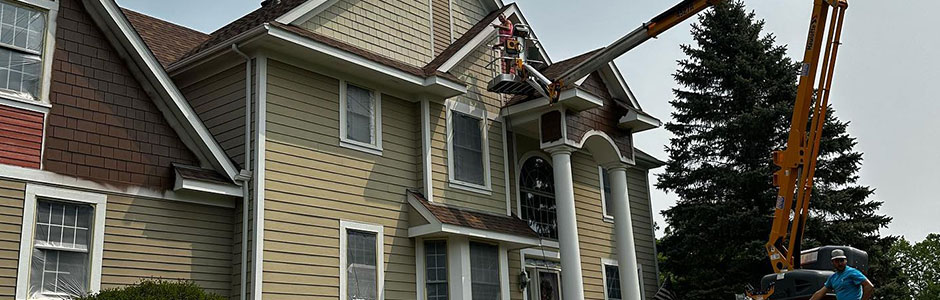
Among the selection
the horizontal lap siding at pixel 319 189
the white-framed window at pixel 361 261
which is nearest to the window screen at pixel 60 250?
the horizontal lap siding at pixel 319 189

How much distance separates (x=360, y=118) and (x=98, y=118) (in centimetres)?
464

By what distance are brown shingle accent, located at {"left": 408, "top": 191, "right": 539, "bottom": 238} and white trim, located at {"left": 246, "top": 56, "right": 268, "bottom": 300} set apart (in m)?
3.23

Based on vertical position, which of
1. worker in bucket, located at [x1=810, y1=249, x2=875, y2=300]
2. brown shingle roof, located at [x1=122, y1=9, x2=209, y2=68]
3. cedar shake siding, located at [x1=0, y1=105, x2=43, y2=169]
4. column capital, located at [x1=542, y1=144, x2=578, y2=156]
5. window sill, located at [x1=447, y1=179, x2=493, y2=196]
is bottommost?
worker in bucket, located at [x1=810, y1=249, x2=875, y2=300]

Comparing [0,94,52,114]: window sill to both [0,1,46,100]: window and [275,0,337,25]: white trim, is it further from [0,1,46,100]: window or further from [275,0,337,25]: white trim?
[275,0,337,25]: white trim

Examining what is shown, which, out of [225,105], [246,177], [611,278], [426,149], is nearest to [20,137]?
[246,177]

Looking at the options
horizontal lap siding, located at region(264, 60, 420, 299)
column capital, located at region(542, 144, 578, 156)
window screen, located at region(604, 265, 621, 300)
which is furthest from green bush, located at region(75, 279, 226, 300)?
window screen, located at region(604, 265, 621, 300)

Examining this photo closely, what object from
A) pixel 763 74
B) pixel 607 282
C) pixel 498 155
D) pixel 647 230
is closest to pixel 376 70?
pixel 498 155

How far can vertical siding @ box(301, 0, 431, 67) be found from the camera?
626 inches

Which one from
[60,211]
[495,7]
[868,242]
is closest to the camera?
[60,211]

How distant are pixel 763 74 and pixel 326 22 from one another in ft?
41.9

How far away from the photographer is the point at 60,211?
1181 centimetres

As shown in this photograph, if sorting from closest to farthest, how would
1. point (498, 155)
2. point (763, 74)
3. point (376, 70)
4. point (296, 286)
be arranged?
1. point (296, 286)
2. point (376, 70)
3. point (498, 155)
4. point (763, 74)

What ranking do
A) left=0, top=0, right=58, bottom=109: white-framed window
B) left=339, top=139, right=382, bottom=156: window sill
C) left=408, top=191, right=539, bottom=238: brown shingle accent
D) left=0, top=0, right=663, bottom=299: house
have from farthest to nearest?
left=408, top=191, right=539, bottom=238: brown shingle accent → left=339, top=139, right=382, bottom=156: window sill → left=0, top=0, right=663, bottom=299: house → left=0, top=0, right=58, bottom=109: white-framed window

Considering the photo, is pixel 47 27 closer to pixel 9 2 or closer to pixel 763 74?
pixel 9 2
